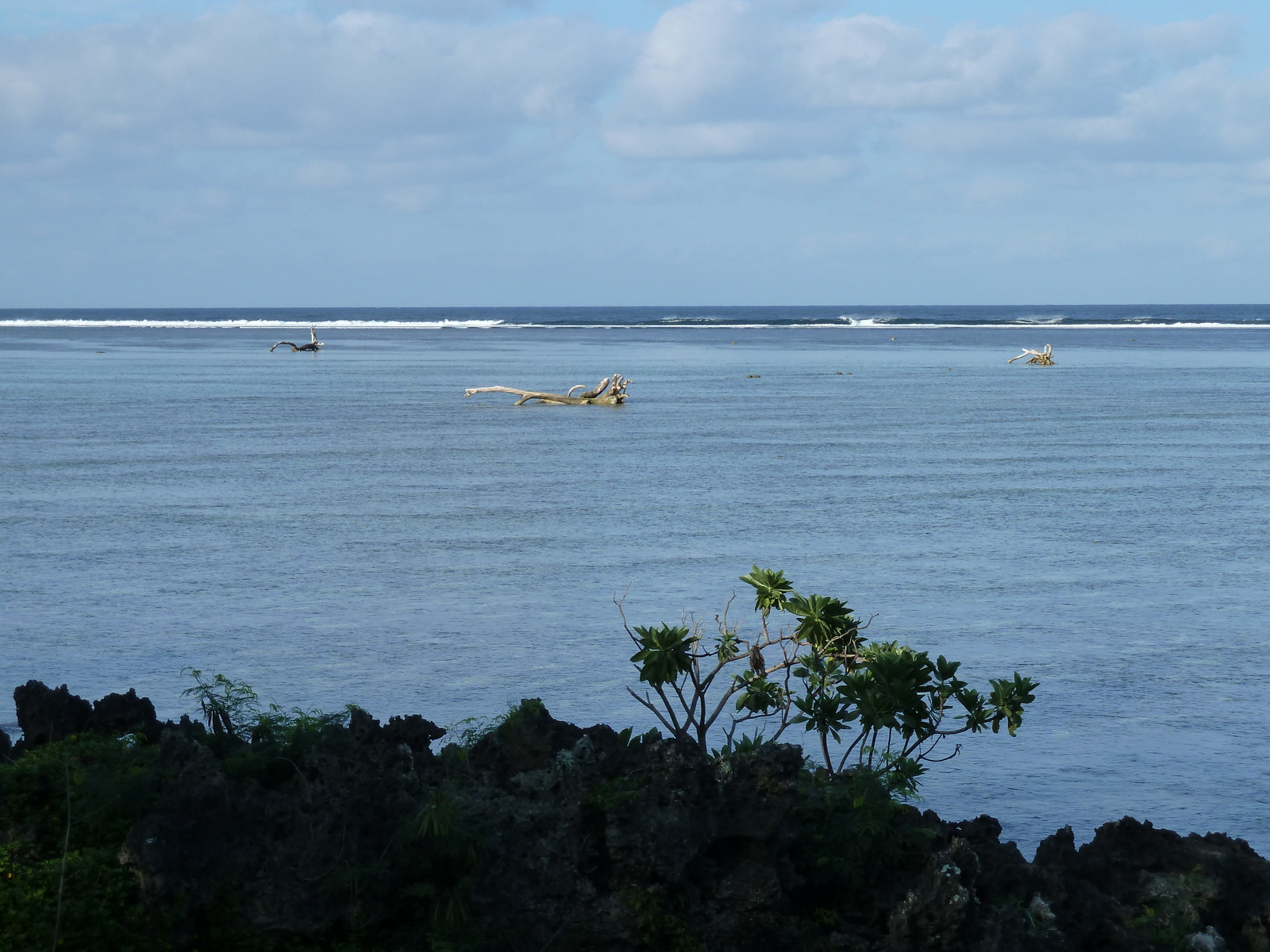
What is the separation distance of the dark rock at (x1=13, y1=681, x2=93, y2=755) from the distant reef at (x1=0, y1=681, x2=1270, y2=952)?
2.79 ft

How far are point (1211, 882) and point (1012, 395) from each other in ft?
138

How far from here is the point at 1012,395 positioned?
4850cm

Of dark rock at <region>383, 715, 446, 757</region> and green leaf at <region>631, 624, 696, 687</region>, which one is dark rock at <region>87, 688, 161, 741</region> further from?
green leaf at <region>631, 624, 696, 687</region>

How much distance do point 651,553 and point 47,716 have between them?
391 inches

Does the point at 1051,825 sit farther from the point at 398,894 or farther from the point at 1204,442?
the point at 1204,442

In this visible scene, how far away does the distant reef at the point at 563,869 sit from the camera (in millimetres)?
7141

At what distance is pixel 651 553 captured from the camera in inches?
707

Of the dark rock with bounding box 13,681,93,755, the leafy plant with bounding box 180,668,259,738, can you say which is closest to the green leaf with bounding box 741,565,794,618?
the leafy plant with bounding box 180,668,259,738

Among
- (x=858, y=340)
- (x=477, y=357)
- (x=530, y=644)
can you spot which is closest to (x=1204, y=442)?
(x=530, y=644)

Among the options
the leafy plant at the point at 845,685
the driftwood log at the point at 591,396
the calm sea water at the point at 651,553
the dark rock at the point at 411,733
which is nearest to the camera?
the dark rock at the point at 411,733

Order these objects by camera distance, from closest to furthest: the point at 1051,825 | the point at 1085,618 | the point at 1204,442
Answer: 1. the point at 1051,825
2. the point at 1085,618
3. the point at 1204,442

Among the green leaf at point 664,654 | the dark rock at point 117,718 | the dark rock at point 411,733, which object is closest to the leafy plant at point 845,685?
the green leaf at point 664,654

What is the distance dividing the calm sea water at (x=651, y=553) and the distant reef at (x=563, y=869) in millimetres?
2124

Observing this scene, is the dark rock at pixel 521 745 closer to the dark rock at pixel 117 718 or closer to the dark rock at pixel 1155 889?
the dark rock at pixel 117 718
